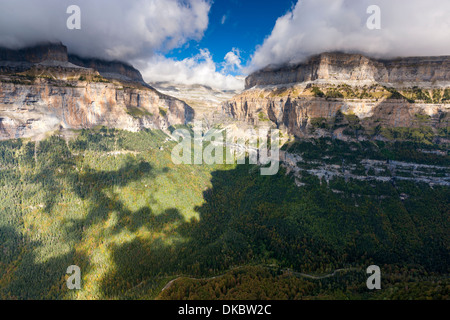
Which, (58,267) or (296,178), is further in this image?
(296,178)

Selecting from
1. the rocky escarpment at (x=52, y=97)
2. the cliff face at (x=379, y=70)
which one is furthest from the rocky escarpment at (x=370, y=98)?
the rocky escarpment at (x=52, y=97)

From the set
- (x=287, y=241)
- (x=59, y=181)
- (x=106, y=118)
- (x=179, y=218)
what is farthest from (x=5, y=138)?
(x=287, y=241)

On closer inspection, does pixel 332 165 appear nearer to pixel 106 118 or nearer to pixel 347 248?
pixel 347 248

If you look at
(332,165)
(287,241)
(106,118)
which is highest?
(106,118)

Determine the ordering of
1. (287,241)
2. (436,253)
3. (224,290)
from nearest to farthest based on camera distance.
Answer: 1. (224,290)
2. (436,253)
3. (287,241)

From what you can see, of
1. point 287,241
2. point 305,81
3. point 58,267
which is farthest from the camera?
point 305,81

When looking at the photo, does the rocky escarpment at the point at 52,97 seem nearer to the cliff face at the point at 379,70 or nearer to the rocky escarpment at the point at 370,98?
the rocky escarpment at the point at 370,98

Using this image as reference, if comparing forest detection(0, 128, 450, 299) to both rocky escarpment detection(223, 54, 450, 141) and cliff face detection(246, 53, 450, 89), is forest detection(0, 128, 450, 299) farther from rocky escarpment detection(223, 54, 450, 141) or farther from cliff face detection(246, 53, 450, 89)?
cliff face detection(246, 53, 450, 89)
